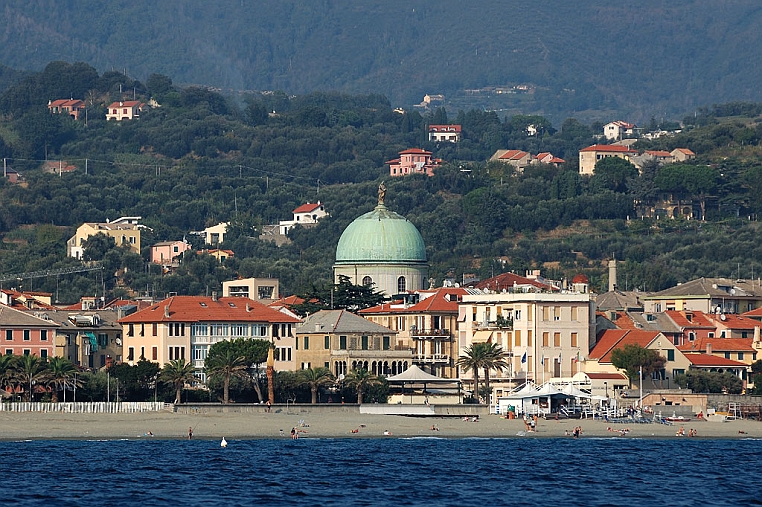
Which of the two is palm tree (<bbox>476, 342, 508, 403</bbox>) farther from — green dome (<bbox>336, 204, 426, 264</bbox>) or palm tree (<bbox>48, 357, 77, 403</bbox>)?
green dome (<bbox>336, 204, 426, 264</bbox>)

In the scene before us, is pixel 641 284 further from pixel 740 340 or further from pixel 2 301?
pixel 2 301

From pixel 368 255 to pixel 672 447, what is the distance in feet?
182

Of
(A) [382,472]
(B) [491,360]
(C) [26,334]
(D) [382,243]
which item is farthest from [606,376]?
(A) [382,472]

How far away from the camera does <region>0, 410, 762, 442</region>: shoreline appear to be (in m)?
101

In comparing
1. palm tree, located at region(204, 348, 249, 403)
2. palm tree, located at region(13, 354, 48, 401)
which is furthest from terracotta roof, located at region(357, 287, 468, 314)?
palm tree, located at region(13, 354, 48, 401)

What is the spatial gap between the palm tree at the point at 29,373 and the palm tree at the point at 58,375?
0.36 meters

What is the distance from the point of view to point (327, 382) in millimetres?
116125

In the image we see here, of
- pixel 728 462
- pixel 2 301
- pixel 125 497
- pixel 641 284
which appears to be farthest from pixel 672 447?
pixel 641 284

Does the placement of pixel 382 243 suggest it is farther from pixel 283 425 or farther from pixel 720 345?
pixel 283 425

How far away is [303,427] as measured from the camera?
345ft

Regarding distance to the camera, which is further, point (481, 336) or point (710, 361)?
point (710, 361)

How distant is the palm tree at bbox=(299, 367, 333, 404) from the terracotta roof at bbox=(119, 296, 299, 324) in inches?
442

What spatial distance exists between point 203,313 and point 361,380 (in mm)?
15224

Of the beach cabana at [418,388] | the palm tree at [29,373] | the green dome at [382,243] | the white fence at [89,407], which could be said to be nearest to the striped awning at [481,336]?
the beach cabana at [418,388]
